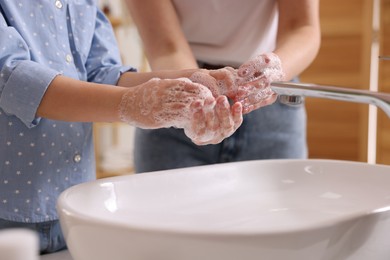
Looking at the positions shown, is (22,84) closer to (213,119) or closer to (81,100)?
(81,100)

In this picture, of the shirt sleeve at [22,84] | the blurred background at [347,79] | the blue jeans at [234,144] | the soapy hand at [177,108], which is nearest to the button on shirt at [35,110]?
the shirt sleeve at [22,84]

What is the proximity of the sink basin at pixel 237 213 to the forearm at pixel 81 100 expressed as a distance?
0.08 metres

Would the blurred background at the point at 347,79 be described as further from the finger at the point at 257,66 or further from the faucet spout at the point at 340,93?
the faucet spout at the point at 340,93

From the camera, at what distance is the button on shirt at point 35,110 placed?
2.39 ft

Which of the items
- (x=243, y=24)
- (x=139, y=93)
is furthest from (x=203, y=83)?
(x=243, y=24)

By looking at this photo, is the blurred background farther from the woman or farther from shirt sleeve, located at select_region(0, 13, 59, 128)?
shirt sleeve, located at select_region(0, 13, 59, 128)

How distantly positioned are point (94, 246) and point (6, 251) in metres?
0.21

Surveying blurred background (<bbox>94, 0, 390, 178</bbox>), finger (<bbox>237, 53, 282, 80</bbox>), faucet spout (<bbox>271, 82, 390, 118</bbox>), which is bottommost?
blurred background (<bbox>94, 0, 390, 178</bbox>)

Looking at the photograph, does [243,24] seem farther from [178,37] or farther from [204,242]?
[204,242]

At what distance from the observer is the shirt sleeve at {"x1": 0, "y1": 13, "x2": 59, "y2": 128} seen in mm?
718

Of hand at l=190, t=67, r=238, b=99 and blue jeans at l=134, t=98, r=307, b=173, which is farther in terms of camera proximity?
blue jeans at l=134, t=98, r=307, b=173

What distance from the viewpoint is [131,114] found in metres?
0.70

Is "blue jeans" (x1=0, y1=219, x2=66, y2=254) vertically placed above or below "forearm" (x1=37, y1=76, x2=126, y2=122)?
below

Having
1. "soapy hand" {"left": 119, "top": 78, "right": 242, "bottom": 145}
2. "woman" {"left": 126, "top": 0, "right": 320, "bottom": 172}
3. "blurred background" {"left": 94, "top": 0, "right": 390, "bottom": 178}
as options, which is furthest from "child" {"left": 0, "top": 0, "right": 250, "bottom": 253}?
"blurred background" {"left": 94, "top": 0, "right": 390, "bottom": 178}
